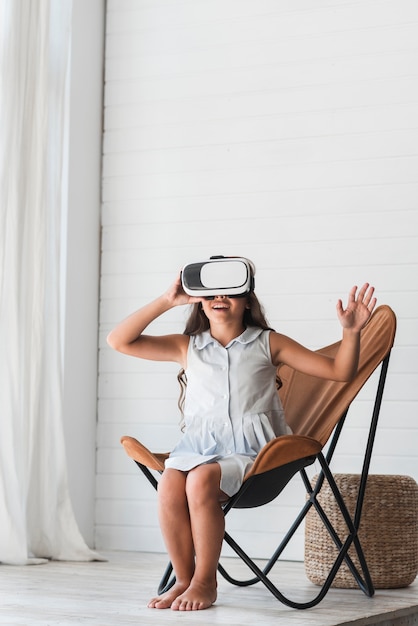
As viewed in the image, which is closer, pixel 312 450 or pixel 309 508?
pixel 312 450

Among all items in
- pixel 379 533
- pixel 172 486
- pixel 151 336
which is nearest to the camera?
pixel 172 486

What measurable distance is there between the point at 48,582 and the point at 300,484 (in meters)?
1.24

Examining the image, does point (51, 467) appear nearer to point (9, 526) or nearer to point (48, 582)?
point (9, 526)

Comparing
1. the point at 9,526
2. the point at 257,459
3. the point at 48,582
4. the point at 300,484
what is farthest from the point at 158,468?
the point at 300,484

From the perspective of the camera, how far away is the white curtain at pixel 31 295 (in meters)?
3.64

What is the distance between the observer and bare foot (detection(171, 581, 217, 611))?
8.11ft

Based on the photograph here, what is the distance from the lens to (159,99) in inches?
171

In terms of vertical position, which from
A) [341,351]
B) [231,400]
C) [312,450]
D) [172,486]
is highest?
[341,351]

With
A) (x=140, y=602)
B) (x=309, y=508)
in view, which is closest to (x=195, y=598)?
(x=140, y=602)

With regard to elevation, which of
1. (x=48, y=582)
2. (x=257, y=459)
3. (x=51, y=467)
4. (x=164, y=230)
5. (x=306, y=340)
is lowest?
(x=48, y=582)

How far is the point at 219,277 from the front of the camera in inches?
109

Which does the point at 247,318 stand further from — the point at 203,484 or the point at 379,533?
the point at 379,533

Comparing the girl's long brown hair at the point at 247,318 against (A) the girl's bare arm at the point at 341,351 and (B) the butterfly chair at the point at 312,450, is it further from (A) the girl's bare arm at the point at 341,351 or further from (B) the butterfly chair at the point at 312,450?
(B) the butterfly chair at the point at 312,450

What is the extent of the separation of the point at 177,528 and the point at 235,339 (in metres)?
0.61
